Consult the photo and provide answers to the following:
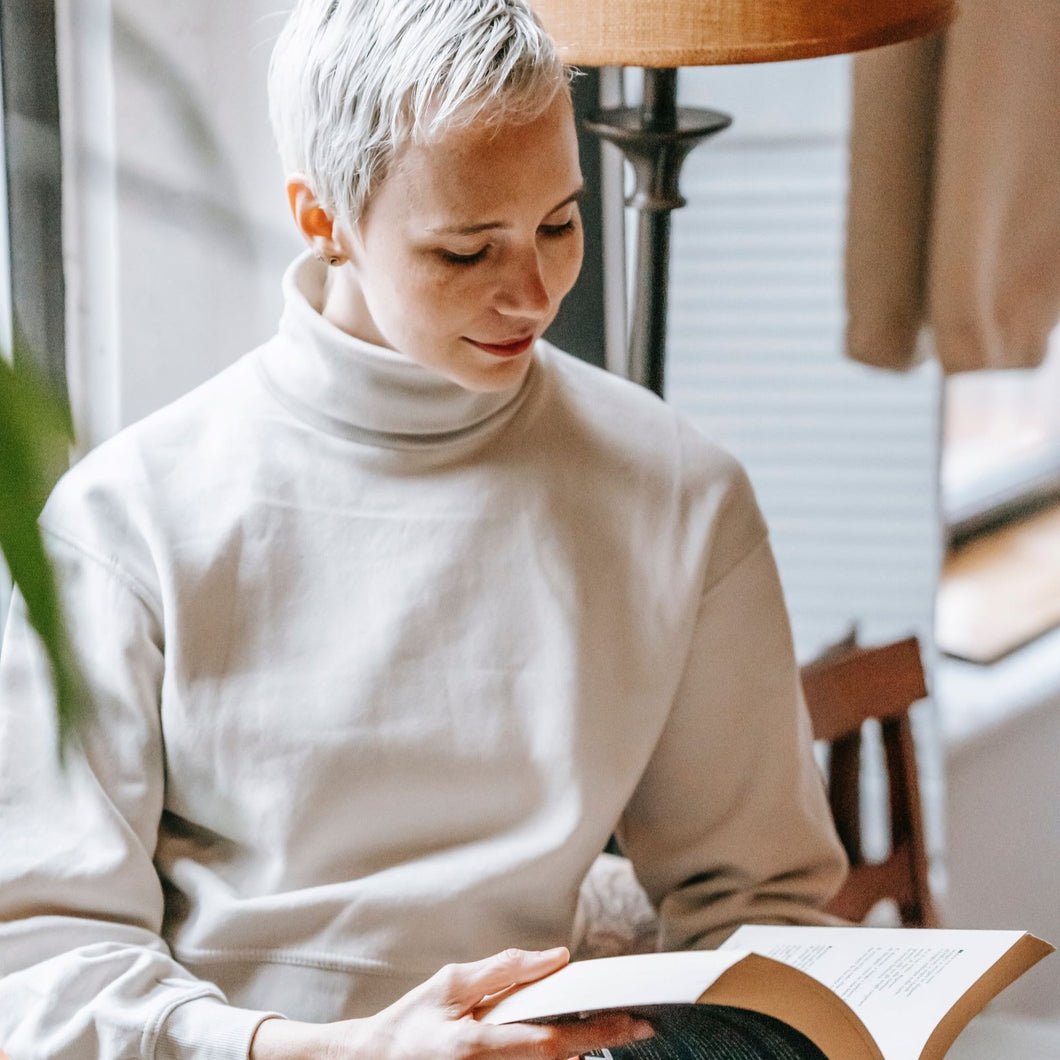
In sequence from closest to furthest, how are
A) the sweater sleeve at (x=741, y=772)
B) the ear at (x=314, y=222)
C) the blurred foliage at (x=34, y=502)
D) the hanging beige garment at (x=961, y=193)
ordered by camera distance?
the blurred foliage at (x=34, y=502), the ear at (x=314, y=222), the sweater sleeve at (x=741, y=772), the hanging beige garment at (x=961, y=193)

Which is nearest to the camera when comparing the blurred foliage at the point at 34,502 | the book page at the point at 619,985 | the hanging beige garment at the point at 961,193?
the blurred foliage at the point at 34,502

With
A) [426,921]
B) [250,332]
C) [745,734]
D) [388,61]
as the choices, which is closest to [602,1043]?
[426,921]

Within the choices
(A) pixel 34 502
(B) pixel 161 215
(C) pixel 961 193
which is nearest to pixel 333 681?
(B) pixel 161 215

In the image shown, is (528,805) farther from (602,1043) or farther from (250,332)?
(250,332)

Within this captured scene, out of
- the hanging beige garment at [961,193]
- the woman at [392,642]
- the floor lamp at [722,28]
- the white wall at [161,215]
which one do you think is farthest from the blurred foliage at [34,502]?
the hanging beige garment at [961,193]

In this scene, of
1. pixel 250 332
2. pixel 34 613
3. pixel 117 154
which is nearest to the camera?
pixel 34 613

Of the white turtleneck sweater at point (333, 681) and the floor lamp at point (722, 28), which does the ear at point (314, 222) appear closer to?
the white turtleneck sweater at point (333, 681)

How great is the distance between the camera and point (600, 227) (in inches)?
68.1

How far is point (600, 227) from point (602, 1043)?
43.7 inches

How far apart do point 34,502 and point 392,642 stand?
0.82 meters

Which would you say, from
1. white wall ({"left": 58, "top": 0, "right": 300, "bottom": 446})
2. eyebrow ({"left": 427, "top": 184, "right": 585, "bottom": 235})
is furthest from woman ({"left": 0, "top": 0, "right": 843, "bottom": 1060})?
white wall ({"left": 58, "top": 0, "right": 300, "bottom": 446})

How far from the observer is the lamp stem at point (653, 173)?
1258mm

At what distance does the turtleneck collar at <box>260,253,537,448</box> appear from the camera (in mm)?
1038

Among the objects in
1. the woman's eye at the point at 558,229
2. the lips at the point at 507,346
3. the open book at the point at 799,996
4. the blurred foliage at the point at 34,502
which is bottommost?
the open book at the point at 799,996
